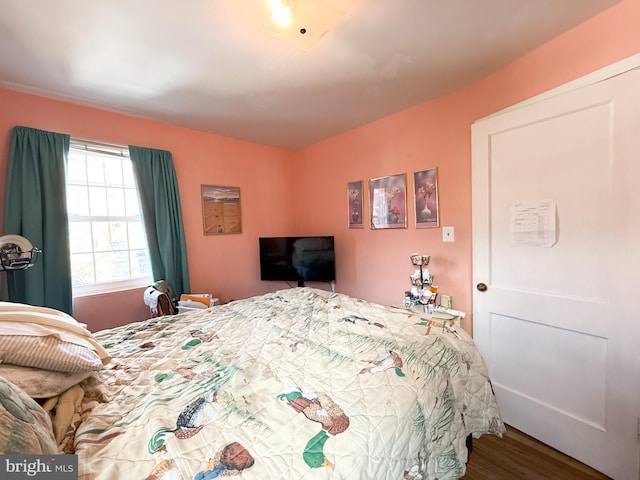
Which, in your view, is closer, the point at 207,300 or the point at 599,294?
the point at 599,294

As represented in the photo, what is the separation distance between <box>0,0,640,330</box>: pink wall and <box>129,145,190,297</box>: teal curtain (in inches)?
Result: 5.6

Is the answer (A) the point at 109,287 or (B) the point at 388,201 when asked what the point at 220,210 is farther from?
(B) the point at 388,201

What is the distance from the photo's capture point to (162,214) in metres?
2.54

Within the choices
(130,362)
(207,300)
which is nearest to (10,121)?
(207,300)

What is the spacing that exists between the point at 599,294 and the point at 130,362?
238 centimetres

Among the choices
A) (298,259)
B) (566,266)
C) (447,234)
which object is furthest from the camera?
(298,259)

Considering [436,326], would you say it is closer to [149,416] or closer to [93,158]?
[149,416]

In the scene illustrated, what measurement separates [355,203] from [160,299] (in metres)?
2.08

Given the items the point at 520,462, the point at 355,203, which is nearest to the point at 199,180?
the point at 355,203

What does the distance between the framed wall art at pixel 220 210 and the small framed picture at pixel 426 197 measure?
199 centimetres

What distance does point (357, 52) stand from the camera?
1634 millimetres

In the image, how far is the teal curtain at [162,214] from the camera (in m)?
2.47

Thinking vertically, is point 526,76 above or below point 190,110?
below

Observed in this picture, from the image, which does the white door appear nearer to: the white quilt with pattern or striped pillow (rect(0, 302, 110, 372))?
the white quilt with pattern
